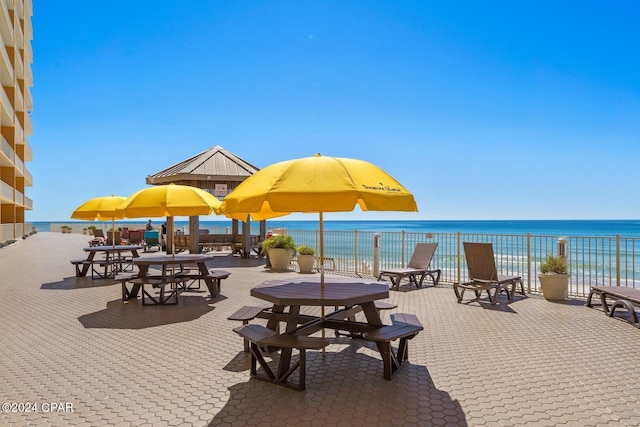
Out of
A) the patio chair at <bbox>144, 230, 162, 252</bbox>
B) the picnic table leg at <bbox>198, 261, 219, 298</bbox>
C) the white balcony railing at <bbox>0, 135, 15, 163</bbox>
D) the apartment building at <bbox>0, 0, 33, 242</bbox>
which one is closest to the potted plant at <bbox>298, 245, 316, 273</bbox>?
the picnic table leg at <bbox>198, 261, 219, 298</bbox>

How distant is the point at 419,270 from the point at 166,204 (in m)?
5.82

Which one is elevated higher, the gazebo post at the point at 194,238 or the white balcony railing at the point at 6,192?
the white balcony railing at the point at 6,192

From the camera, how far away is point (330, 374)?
4.43 m

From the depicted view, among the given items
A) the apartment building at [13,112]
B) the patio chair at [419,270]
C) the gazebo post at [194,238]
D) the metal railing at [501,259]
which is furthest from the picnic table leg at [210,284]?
the apartment building at [13,112]

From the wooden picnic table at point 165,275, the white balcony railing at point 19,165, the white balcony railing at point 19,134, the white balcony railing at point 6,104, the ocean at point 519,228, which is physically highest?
the white balcony railing at point 6,104

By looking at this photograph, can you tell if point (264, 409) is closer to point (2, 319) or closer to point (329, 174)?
point (329, 174)

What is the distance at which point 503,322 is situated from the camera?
22.0 feet

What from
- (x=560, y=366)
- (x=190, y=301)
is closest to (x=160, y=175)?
(x=190, y=301)

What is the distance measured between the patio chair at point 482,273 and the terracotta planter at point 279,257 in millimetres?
6101

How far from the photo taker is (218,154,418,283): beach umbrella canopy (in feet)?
13.2

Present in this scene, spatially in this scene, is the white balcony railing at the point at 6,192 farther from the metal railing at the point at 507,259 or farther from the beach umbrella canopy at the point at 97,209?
the metal railing at the point at 507,259

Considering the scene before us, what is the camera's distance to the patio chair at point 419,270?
9992 mm

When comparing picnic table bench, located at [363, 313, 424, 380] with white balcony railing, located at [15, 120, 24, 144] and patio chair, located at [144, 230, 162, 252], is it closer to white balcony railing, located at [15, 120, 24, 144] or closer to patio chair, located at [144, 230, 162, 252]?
patio chair, located at [144, 230, 162, 252]

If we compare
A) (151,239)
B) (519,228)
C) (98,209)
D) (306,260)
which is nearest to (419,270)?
(306,260)
